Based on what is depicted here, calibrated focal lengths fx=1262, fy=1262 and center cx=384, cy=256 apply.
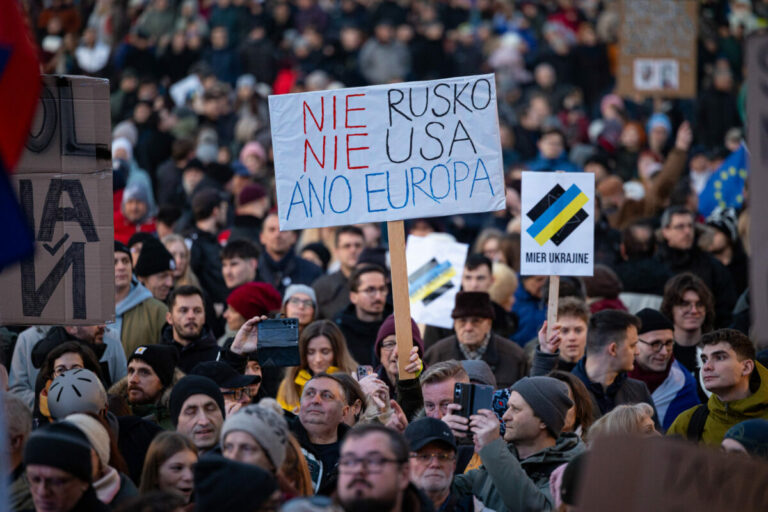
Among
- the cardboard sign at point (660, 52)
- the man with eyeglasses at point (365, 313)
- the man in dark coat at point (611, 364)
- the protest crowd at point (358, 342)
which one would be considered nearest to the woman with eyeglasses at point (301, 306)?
the protest crowd at point (358, 342)

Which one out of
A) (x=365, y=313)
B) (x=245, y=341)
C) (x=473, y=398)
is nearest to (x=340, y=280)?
(x=365, y=313)

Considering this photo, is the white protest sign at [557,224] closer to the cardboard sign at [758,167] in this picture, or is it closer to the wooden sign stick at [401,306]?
the wooden sign stick at [401,306]

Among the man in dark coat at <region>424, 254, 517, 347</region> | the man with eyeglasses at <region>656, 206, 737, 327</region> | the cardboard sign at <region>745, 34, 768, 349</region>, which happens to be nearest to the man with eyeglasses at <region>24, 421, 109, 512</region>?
the cardboard sign at <region>745, 34, 768, 349</region>

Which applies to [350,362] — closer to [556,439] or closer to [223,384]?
[223,384]

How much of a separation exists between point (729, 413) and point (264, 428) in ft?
9.75

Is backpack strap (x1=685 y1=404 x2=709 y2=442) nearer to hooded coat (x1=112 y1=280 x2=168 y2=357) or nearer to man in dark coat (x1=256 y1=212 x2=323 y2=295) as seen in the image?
hooded coat (x1=112 y1=280 x2=168 y2=357)

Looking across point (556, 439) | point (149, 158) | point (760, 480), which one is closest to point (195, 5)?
point (149, 158)

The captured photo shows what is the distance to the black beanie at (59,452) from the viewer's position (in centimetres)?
513

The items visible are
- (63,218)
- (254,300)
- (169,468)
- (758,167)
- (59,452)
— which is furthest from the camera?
(254,300)

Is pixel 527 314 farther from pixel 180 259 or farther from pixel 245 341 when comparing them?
pixel 245 341

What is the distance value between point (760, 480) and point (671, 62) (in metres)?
12.0

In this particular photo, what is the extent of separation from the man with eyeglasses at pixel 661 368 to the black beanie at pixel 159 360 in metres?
3.10

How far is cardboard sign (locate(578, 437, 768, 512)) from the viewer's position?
4652 millimetres

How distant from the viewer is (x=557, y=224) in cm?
815
